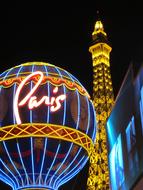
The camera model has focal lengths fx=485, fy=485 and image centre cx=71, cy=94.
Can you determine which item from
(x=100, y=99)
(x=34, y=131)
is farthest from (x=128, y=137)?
(x=100, y=99)

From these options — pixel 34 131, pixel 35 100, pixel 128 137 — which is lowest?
pixel 128 137

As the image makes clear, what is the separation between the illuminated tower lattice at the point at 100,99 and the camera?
164ft

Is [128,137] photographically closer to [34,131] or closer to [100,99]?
[34,131]

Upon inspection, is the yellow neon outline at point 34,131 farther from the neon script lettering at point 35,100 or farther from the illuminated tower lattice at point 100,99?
the illuminated tower lattice at point 100,99

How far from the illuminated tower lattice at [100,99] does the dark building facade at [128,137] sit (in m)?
34.8

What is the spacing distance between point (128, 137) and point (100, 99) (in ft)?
140

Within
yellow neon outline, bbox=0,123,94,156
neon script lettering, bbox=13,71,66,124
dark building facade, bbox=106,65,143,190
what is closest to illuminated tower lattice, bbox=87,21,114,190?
neon script lettering, bbox=13,71,66,124

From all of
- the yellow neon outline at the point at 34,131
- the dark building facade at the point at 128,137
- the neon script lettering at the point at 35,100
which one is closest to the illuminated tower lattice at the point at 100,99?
the neon script lettering at the point at 35,100

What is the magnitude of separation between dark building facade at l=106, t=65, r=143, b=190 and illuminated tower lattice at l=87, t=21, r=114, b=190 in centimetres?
3481

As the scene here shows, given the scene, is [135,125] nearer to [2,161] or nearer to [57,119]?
[57,119]

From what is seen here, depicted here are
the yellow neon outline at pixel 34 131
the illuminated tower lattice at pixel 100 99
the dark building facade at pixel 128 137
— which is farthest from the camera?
the illuminated tower lattice at pixel 100 99

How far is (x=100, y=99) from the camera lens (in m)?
55.2

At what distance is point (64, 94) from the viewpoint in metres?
17.8

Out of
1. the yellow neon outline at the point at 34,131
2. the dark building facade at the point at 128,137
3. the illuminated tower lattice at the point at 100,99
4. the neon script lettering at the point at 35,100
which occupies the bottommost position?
the dark building facade at the point at 128,137
